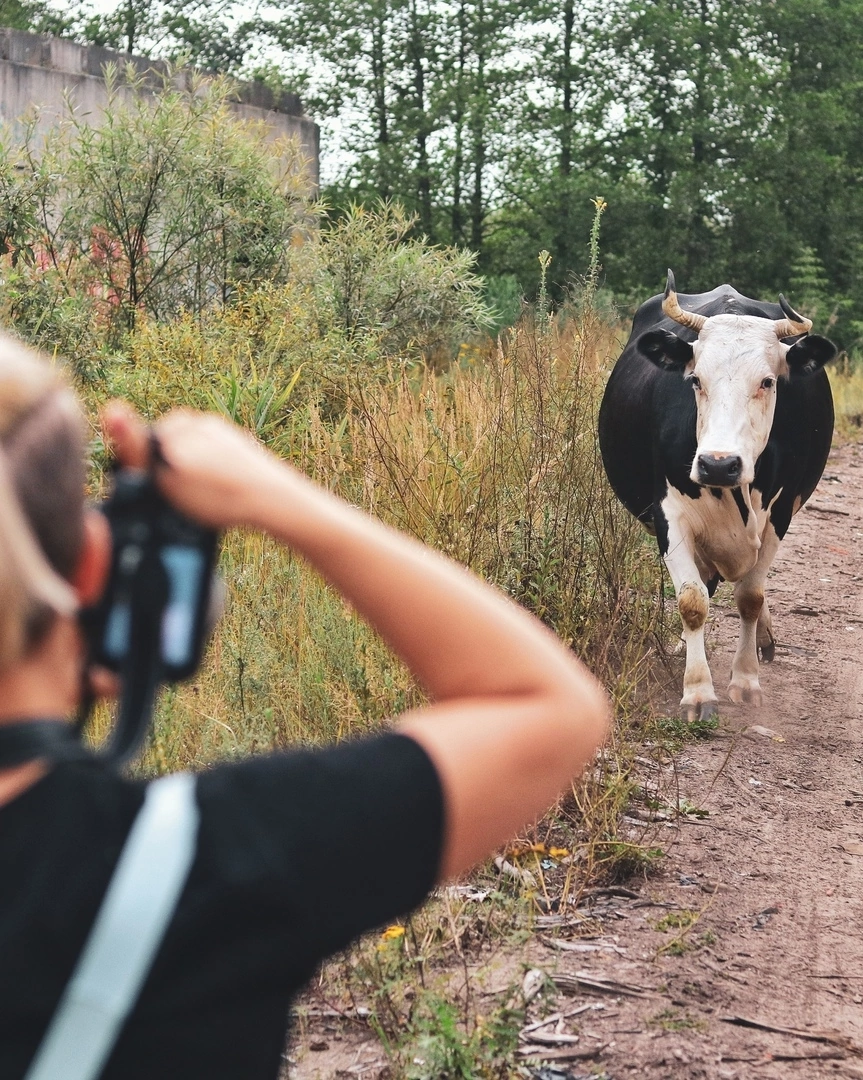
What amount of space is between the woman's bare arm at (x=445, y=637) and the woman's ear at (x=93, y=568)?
70mm

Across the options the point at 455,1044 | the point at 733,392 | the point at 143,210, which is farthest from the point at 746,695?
the point at 143,210

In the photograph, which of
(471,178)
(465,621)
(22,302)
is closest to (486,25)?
(471,178)

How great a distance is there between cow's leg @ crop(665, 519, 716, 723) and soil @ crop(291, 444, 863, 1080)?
0.13 metres

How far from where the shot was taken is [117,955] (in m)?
1.02

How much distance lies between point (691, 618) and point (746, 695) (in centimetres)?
54

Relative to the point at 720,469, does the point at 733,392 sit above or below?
above

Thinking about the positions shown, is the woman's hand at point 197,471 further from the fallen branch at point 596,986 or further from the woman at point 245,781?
the fallen branch at point 596,986

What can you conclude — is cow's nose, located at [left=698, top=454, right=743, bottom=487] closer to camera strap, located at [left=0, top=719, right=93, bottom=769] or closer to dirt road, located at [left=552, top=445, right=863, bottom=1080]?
dirt road, located at [left=552, top=445, right=863, bottom=1080]

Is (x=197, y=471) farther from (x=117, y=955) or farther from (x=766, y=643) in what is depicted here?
(x=766, y=643)

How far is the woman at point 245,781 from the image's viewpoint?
1017mm

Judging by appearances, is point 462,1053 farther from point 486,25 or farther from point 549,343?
point 486,25

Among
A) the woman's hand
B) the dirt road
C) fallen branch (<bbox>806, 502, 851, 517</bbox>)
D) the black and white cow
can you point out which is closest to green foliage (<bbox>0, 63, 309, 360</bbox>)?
the black and white cow

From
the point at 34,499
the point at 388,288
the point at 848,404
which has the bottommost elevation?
the point at 848,404

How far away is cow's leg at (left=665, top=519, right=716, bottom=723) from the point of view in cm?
569
